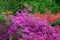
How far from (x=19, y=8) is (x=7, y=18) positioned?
310 cm

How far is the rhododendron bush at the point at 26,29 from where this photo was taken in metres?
6.57

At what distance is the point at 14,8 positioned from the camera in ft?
32.8

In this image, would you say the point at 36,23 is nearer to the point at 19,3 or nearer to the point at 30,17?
the point at 30,17

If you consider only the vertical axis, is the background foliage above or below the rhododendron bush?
below

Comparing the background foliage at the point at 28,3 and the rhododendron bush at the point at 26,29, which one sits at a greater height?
the rhododendron bush at the point at 26,29

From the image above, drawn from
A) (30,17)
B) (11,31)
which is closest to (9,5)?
(30,17)

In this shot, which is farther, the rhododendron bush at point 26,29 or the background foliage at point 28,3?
the background foliage at point 28,3

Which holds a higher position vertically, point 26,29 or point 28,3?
point 26,29

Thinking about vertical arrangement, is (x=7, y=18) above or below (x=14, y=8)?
above

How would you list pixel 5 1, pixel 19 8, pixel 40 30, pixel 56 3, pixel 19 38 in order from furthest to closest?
pixel 56 3 → pixel 5 1 → pixel 19 8 → pixel 40 30 → pixel 19 38

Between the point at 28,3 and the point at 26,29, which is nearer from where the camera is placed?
the point at 26,29

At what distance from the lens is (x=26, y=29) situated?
267 inches

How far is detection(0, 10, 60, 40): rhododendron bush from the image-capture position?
21.6ft

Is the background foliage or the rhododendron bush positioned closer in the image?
the rhododendron bush
